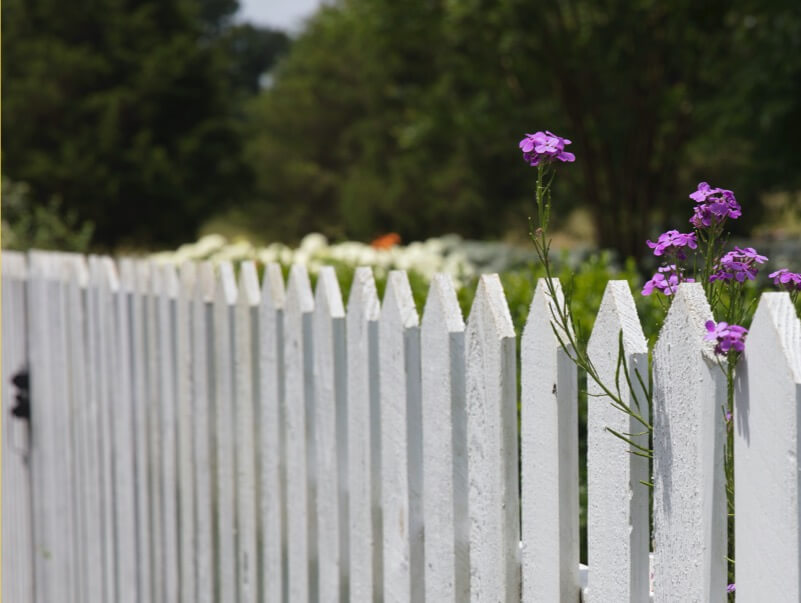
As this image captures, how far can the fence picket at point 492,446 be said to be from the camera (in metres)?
1.57

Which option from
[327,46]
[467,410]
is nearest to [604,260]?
[467,410]

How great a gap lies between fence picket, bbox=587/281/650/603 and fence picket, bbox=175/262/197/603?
1625mm

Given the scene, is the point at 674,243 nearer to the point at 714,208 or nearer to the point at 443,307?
the point at 714,208

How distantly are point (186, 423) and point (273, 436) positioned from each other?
1.81ft

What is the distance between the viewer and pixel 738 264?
136 centimetres

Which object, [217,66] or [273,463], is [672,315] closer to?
[273,463]

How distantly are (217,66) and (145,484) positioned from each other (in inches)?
964

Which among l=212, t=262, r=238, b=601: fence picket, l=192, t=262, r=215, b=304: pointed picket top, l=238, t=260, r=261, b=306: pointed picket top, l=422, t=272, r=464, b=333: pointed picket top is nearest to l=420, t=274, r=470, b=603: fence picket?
l=422, t=272, r=464, b=333: pointed picket top

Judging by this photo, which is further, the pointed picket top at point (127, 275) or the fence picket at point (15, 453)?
the fence picket at point (15, 453)

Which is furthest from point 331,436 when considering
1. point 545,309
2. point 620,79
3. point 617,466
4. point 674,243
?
point 620,79

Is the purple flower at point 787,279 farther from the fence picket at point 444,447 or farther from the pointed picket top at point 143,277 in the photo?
the pointed picket top at point 143,277

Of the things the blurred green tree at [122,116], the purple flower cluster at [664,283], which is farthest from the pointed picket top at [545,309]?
the blurred green tree at [122,116]

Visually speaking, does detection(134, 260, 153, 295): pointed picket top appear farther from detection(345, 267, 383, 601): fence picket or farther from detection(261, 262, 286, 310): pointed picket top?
detection(345, 267, 383, 601): fence picket

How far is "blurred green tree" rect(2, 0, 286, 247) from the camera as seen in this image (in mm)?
23516
